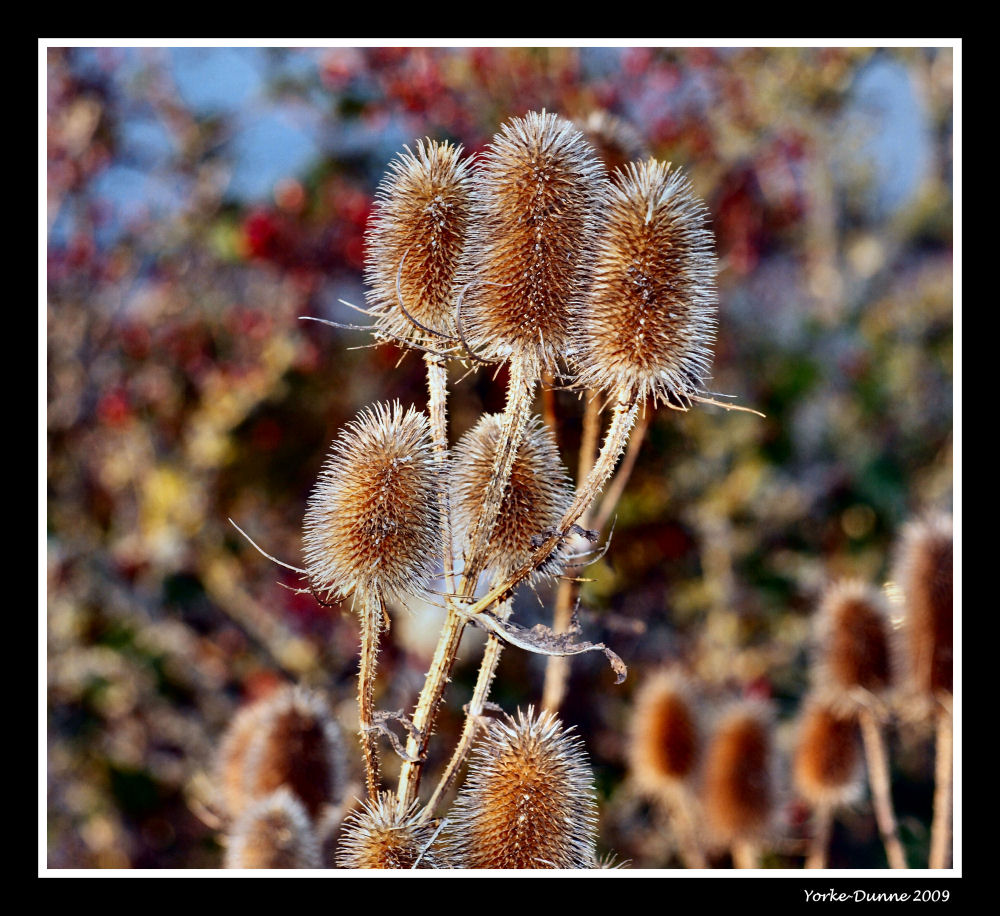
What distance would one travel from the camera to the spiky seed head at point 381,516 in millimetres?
968

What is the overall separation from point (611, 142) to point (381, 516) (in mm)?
897

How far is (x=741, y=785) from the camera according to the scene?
2.20 metres

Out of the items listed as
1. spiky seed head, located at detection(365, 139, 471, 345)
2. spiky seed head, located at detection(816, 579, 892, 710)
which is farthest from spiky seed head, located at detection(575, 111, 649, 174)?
spiky seed head, located at detection(816, 579, 892, 710)

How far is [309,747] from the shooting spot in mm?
1534

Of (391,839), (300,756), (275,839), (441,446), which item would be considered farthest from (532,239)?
(300,756)

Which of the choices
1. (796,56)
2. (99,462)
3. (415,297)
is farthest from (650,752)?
(796,56)

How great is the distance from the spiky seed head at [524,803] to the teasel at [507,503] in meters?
0.03

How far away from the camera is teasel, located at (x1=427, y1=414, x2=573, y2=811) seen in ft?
3.19

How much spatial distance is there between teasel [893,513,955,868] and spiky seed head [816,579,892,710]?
0.35ft

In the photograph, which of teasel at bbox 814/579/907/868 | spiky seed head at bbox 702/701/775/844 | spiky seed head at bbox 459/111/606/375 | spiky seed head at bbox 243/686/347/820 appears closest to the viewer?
spiky seed head at bbox 459/111/606/375

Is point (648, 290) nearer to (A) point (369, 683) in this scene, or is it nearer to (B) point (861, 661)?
(A) point (369, 683)

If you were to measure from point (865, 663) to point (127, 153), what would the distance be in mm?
3538

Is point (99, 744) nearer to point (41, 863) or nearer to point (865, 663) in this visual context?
Answer: point (41, 863)

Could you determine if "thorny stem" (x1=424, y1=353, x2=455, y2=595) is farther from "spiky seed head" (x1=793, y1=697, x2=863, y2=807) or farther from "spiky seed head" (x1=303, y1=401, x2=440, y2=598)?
"spiky seed head" (x1=793, y1=697, x2=863, y2=807)
